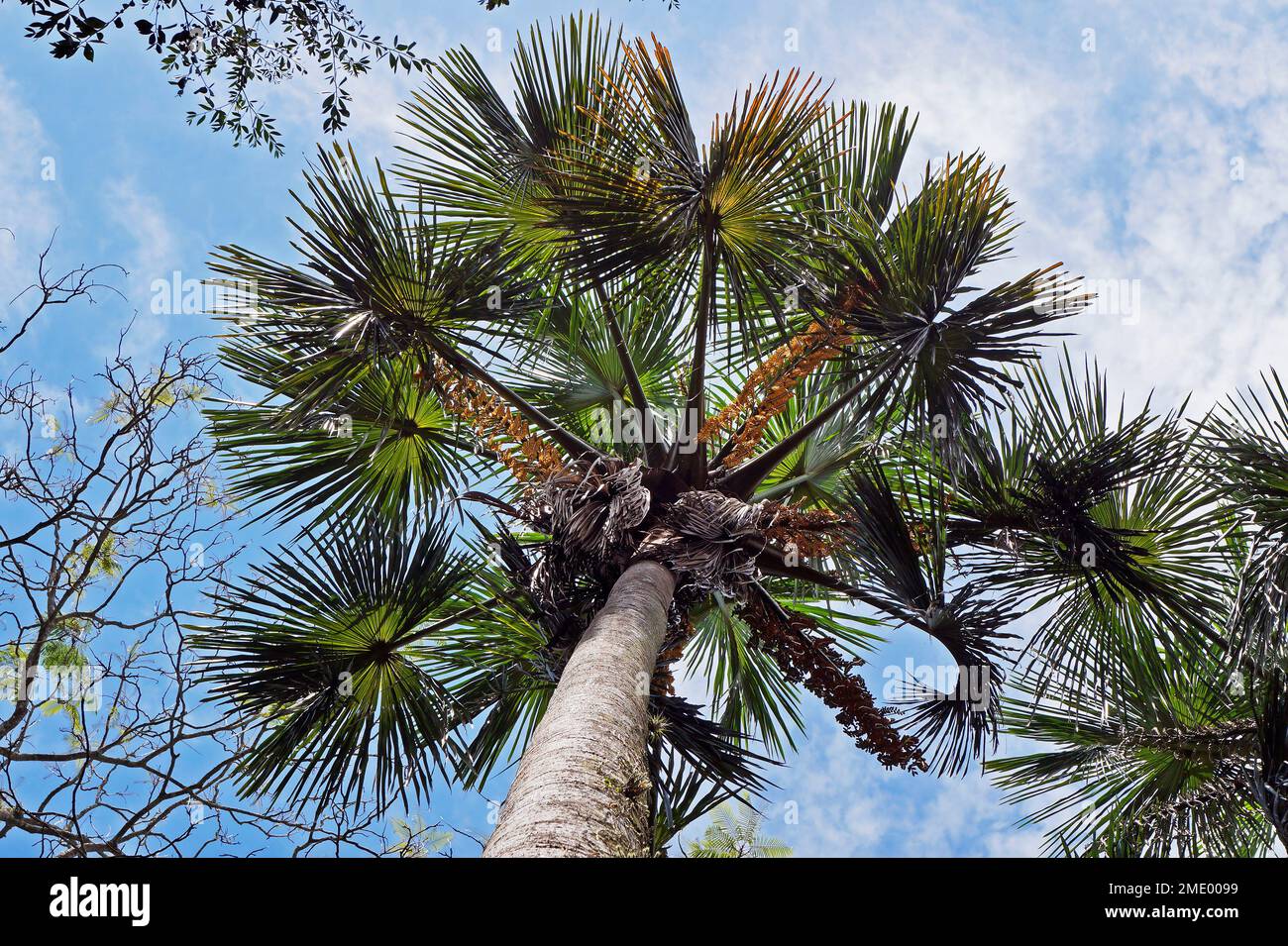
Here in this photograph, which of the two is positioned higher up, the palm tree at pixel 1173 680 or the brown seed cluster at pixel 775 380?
the brown seed cluster at pixel 775 380

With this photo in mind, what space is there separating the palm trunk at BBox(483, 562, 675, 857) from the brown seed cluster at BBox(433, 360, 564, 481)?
129cm

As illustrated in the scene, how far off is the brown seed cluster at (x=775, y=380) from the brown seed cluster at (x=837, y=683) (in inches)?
39.1

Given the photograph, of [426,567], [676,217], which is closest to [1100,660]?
[676,217]

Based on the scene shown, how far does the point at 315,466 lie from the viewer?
18.4ft

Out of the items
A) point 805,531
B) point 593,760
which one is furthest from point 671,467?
point 593,760

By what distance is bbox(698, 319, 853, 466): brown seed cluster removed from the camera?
4.86 m

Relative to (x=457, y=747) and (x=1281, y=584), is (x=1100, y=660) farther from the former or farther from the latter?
(x=457, y=747)
